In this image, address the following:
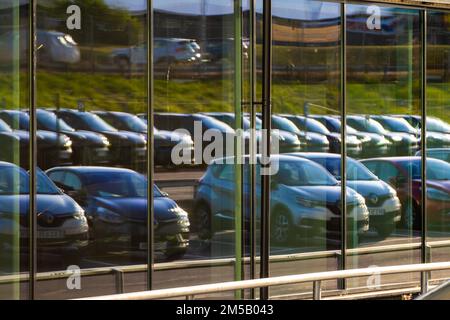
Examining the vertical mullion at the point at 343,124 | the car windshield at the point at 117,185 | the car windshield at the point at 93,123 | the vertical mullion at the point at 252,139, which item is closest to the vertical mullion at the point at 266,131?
the vertical mullion at the point at 252,139

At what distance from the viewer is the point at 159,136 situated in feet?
44.9

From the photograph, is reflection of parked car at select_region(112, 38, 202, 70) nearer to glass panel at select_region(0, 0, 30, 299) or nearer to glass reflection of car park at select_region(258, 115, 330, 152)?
glass panel at select_region(0, 0, 30, 299)

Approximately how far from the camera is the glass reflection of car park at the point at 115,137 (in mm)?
12922

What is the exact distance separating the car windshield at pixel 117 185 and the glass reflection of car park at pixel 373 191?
3049 millimetres

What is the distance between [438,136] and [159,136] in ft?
17.3

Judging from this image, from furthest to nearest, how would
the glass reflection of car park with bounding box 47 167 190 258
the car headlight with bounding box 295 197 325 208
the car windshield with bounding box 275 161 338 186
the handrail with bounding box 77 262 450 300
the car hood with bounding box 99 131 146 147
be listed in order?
the car headlight with bounding box 295 197 325 208
the car windshield with bounding box 275 161 338 186
the car hood with bounding box 99 131 146 147
the glass reflection of car park with bounding box 47 167 190 258
the handrail with bounding box 77 262 450 300

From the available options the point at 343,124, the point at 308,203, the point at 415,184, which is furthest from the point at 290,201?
the point at 415,184

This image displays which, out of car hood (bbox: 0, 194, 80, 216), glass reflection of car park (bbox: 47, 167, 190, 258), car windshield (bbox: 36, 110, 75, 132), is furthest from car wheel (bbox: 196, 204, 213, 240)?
car windshield (bbox: 36, 110, 75, 132)

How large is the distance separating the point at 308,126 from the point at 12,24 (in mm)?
4774

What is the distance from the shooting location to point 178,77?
13.9m

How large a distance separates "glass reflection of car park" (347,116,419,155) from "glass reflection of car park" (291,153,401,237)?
54cm

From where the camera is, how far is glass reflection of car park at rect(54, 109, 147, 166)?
42.4 feet

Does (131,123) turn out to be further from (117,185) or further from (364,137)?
(364,137)

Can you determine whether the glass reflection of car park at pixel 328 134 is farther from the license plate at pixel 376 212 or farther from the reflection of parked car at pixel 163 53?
the reflection of parked car at pixel 163 53
